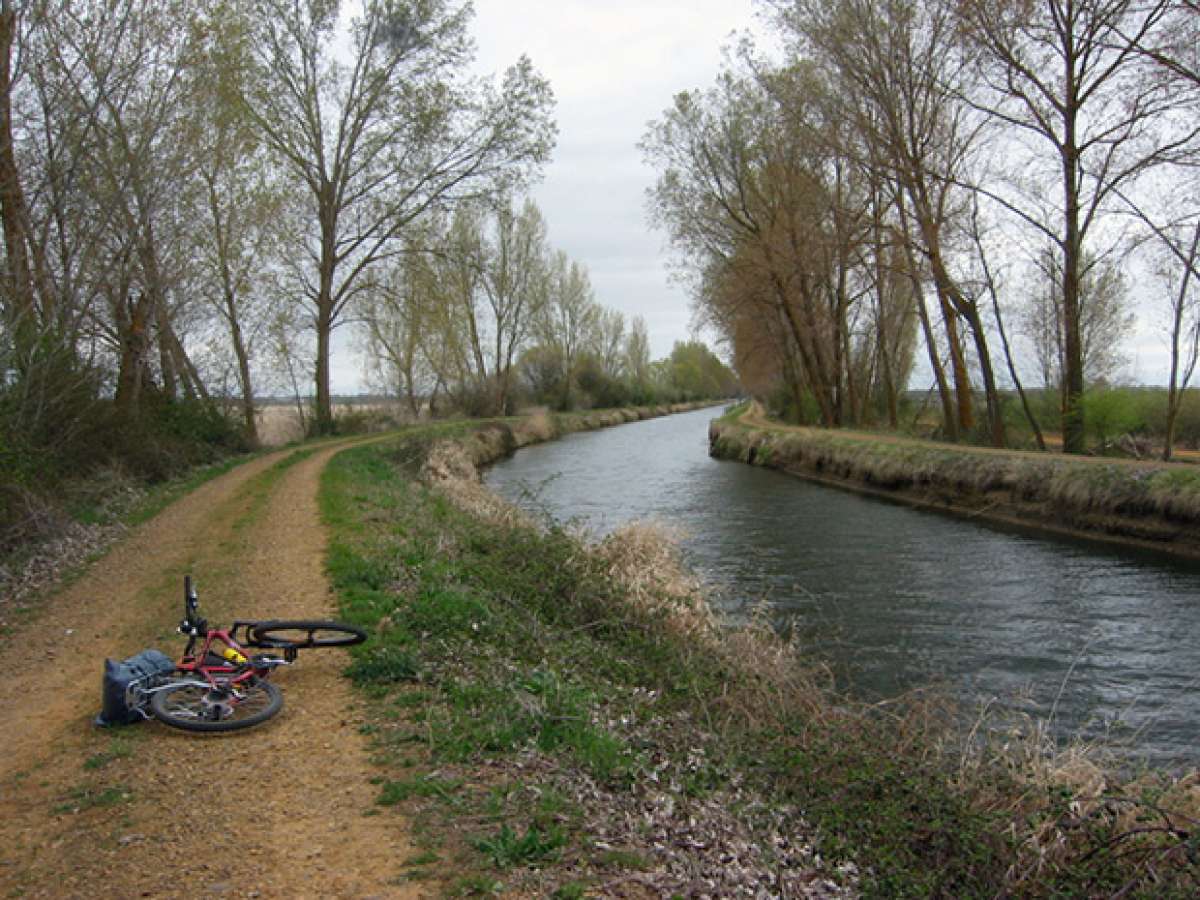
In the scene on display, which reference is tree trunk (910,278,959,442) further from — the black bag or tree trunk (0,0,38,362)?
the black bag

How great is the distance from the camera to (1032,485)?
1677cm

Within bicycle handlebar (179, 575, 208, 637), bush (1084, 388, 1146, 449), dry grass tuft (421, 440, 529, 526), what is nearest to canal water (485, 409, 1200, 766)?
dry grass tuft (421, 440, 529, 526)

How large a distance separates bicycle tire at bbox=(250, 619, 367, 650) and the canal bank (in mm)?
12488

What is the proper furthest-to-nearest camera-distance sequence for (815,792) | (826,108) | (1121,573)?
(826,108) → (1121,573) → (815,792)

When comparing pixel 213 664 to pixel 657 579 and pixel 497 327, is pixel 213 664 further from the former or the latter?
pixel 497 327

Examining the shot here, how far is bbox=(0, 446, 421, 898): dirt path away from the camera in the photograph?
11.9ft

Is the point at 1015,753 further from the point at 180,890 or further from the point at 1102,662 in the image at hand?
the point at 180,890

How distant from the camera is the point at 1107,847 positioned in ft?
14.0

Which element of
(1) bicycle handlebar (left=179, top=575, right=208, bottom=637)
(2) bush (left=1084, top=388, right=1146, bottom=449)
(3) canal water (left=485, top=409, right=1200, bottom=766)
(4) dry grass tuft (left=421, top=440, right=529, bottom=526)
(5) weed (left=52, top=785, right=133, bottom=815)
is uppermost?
(2) bush (left=1084, top=388, right=1146, bottom=449)

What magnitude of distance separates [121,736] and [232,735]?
612mm

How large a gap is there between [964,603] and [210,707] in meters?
8.91

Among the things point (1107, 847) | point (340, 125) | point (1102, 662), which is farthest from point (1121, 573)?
point (340, 125)

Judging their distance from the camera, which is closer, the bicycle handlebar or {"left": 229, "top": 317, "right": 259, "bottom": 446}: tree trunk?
the bicycle handlebar

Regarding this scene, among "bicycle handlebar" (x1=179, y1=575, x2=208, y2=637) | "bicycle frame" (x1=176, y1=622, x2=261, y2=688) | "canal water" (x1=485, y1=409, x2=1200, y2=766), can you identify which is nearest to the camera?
"bicycle frame" (x1=176, y1=622, x2=261, y2=688)
